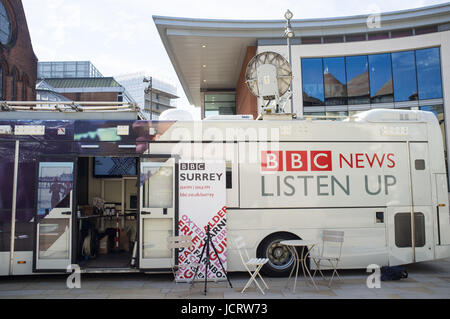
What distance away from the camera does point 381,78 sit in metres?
18.2

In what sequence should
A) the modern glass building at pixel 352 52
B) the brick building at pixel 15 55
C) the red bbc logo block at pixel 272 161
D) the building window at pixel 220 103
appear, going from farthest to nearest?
the building window at pixel 220 103 → the brick building at pixel 15 55 → the modern glass building at pixel 352 52 → the red bbc logo block at pixel 272 161

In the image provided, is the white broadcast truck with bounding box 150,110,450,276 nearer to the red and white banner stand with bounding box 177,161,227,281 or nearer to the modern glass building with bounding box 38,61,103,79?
the red and white banner stand with bounding box 177,161,227,281

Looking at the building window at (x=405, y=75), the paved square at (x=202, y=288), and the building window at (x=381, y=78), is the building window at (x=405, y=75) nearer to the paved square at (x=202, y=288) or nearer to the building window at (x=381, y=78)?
the building window at (x=381, y=78)

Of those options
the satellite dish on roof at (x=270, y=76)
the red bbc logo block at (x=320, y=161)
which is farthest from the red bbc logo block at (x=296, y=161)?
the satellite dish on roof at (x=270, y=76)

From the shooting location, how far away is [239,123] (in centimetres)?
690

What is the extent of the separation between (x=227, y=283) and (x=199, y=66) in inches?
685

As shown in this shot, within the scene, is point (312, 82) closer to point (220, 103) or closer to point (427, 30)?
point (427, 30)

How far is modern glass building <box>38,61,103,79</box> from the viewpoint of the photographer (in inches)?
2606

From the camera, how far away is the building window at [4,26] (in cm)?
2145

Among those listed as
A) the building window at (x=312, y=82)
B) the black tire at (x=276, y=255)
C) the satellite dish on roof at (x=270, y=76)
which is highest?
the building window at (x=312, y=82)

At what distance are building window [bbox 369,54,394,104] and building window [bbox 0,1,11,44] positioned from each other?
68.0 feet

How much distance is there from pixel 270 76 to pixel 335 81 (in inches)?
456

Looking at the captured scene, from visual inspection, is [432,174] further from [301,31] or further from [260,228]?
[301,31]
